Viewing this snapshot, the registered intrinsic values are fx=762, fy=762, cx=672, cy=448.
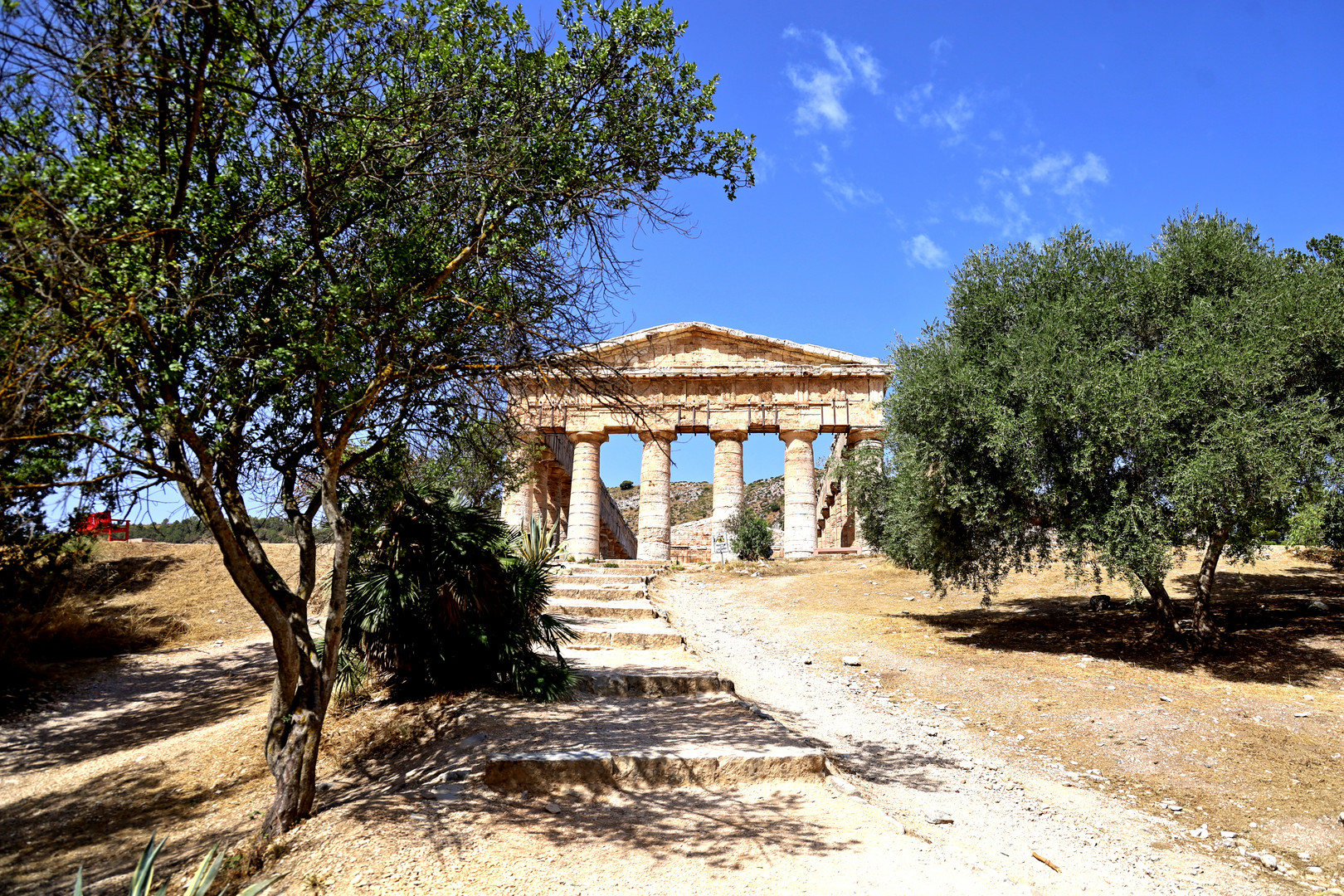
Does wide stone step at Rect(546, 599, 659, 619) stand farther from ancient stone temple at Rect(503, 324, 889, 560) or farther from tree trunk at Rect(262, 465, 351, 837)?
ancient stone temple at Rect(503, 324, 889, 560)

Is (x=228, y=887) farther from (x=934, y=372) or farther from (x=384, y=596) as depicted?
(x=934, y=372)

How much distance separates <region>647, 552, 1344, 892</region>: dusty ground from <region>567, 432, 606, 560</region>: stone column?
9.41m

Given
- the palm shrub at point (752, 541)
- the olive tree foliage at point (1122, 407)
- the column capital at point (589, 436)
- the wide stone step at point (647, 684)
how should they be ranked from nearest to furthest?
the wide stone step at point (647, 684) < the olive tree foliage at point (1122, 407) < the palm shrub at point (752, 541) < the column capital at point (589, 436)

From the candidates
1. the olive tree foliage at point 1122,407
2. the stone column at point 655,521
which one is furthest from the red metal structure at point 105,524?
the stone column at point 655,521

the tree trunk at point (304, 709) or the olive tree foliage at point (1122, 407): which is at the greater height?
the olive tree foliage at point (1122, 407)

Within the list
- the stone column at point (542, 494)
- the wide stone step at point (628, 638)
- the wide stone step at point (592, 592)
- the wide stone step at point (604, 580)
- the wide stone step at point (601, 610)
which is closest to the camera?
the wide stone step at point (628, 638)

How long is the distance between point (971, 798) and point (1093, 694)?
13.7 feet

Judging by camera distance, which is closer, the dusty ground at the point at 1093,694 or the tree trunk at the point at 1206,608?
Result: the dusty ground at the point at 1093,694

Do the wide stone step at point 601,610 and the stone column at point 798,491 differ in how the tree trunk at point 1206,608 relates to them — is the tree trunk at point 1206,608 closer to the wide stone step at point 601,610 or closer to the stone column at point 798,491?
the wide stone step at point 601,610

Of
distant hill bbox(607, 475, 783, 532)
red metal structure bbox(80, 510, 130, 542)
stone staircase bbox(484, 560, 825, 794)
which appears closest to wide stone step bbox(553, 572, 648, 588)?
stone staircase bbox(484, 560, 825, 794)

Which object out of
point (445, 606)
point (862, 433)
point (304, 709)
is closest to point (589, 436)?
point (862, 433)

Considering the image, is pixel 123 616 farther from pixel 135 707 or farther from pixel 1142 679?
pixel 1142 679

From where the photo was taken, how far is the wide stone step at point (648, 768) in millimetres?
5727

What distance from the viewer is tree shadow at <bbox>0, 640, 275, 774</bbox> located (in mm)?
9476
